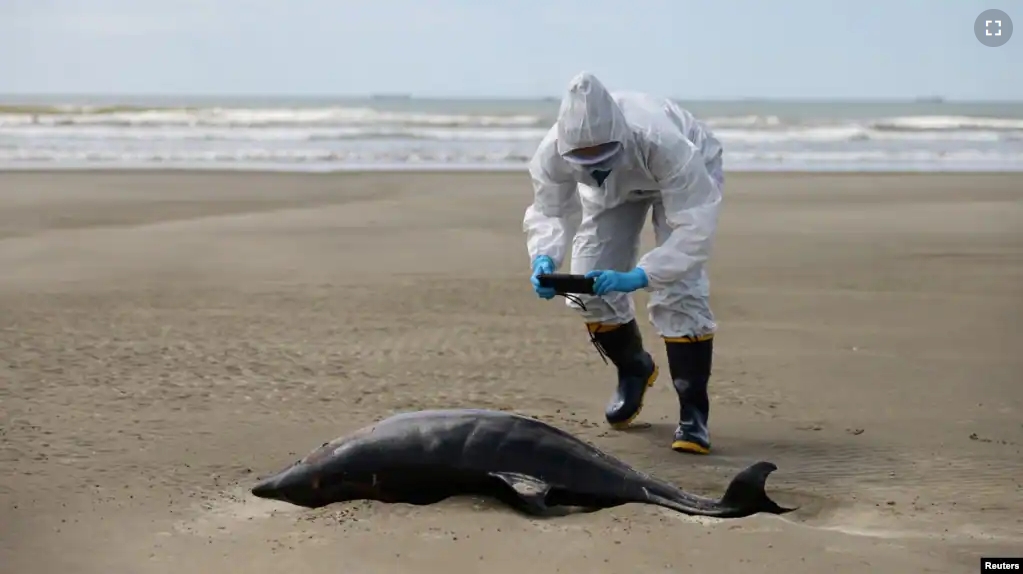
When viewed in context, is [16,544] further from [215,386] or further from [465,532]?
[215,386]

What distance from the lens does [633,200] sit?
5113mm

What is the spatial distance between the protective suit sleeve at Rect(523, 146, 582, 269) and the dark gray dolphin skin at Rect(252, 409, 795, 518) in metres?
0.98

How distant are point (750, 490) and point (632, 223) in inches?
62.0

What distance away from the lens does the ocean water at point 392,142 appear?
21.8 metres

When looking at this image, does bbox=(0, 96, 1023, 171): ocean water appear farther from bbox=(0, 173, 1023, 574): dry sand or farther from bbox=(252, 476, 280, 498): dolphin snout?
bbox=(252, 476, 280, 498): dolphin snout

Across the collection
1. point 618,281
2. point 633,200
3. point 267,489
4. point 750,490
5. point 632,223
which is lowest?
point 267,489

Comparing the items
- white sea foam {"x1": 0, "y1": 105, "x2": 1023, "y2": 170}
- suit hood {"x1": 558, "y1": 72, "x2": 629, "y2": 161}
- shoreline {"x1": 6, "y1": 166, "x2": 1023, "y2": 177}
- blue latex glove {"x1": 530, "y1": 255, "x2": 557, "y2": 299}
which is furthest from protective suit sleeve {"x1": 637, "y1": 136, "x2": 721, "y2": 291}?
white sea foam {"x1": 0, "y1": 105, "x2": 1023, "y2": 170}

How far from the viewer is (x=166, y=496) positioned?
14.6ft

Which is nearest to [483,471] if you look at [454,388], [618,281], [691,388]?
[618,281]

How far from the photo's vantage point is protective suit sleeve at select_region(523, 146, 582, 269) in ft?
16.3

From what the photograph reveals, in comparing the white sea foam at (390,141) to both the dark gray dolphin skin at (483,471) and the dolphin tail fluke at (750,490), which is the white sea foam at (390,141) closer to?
the dark gray dolphin skin at (483,471)

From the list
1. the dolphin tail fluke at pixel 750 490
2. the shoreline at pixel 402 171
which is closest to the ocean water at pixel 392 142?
the shoreline at pixel 402 171

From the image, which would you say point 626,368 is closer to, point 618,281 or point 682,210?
point 618,281

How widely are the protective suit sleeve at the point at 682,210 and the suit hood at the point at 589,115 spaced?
0.25 meters
